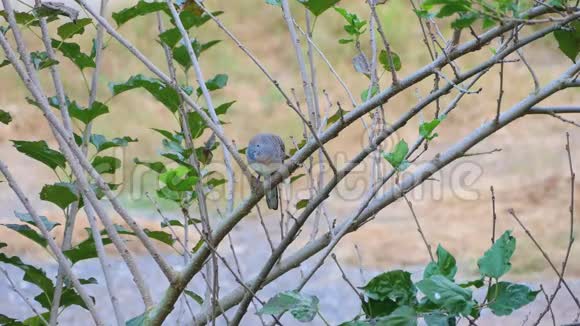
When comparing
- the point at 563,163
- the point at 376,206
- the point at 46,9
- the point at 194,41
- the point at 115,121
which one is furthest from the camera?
the point at 115,121

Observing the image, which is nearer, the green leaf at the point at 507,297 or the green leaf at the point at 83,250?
the green leaf at the point at 507,297

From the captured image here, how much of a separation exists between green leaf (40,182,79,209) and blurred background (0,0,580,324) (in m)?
2.47

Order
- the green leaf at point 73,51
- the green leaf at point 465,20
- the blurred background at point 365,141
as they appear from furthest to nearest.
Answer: the blurred background at point 365,141 → the green leaf at point 73,51 → the green leaf at point 465,20

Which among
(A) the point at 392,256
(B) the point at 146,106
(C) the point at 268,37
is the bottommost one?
(A) the point at 392,256

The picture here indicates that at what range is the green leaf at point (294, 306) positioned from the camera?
87 cm

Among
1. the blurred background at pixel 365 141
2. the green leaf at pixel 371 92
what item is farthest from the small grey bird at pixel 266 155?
the blurred background at pixel 365 141

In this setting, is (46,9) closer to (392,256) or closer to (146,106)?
(392,256)

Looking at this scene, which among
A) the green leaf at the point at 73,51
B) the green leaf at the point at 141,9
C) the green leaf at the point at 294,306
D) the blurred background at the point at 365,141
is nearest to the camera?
the green leaf at the point at 294,306

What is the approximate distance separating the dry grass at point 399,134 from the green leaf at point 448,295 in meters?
2.91

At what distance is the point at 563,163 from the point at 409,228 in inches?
39.4

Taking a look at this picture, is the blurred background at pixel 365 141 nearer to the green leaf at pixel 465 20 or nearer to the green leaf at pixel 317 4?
the green leaf at pixel 317 4

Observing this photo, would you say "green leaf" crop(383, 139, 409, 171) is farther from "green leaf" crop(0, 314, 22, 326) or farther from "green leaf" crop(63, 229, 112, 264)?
"green leaf" crop(0, 314, 22, 326)

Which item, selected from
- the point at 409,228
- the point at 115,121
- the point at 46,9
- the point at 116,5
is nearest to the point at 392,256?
the point at 409,228

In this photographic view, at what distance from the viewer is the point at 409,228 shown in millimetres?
4195
